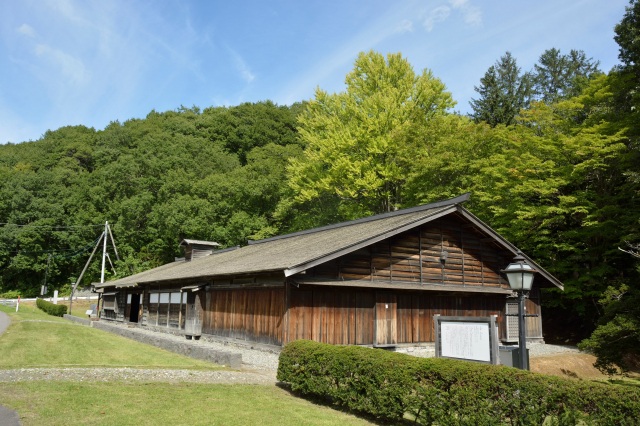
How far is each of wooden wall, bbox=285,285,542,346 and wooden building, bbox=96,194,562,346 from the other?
1.5 inches

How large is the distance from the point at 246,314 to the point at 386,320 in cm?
572

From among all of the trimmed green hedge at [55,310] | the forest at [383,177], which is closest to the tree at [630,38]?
the forest at [383,177]

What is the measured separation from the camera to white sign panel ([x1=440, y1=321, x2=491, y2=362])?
357 inches

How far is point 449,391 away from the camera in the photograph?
7586 millimetres

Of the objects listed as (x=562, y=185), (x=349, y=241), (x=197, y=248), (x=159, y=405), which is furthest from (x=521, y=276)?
(x=197, y=248)

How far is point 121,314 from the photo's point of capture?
117ft

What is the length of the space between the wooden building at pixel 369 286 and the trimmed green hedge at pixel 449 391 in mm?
5926

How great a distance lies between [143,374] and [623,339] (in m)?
12.6

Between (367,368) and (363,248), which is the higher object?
(363,248)

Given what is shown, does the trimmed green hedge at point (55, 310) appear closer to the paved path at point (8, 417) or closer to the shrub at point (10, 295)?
the shrub at point (10, 295)

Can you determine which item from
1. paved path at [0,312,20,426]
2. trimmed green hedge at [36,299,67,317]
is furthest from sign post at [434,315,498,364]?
trimmed green hedge at [36,299,67,317]

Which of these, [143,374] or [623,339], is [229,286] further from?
[623,339]

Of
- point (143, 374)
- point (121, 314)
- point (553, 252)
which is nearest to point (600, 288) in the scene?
point (553, 252)

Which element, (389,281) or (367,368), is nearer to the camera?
(367,368)
